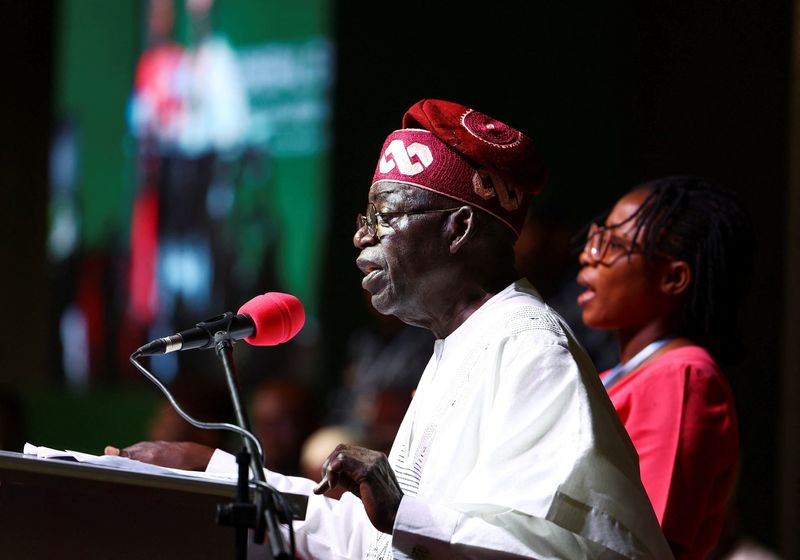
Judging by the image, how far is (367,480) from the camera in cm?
212

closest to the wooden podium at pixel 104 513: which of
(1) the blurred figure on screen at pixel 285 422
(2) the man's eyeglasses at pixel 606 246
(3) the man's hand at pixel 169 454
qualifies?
(3) the man's hand at pixel 169 454

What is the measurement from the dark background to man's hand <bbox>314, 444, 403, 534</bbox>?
11.8 ft

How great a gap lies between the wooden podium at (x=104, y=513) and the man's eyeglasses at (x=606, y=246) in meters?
1.63

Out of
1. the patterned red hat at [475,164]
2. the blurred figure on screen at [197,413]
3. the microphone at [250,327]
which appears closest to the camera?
the microphone at [250,327]

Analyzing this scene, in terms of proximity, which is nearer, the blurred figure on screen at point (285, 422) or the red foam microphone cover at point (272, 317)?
the red foam microphone cover at point (272, 317)

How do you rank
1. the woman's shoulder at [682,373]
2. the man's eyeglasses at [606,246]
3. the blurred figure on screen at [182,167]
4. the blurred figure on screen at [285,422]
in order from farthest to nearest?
the blurred figure on screen at [182,167], the blurred figure on screen at [285,422], the man's eyeglasses at [606,246], the woman's shoulder at [682,373]

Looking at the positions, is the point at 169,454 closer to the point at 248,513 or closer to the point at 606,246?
the point at 248,513

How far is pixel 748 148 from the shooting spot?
5.45 m

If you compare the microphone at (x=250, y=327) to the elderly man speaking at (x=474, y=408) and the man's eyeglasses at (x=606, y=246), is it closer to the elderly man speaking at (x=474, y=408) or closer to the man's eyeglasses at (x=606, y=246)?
the elderly man speaking at (x=474, y=408)

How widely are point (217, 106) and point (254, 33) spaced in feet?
1.84

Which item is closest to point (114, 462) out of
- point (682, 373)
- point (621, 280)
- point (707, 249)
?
point (682, 373)

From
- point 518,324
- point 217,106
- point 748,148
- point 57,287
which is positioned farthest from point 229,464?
point 57,287

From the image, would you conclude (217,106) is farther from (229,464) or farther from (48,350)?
(229,464)

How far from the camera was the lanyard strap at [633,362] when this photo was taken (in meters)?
3.28
